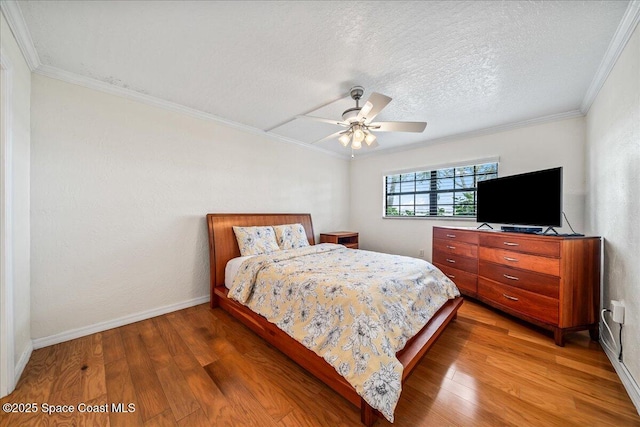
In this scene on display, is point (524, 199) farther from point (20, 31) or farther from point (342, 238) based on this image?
point (20, 31)

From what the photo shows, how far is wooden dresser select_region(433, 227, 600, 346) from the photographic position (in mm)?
2039

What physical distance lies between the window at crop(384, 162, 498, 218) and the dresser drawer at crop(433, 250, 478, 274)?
3.04ft

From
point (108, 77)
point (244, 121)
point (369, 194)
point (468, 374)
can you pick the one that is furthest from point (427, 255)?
point (108, 77)

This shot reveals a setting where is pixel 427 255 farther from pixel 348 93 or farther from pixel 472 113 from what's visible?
pixel 348 93

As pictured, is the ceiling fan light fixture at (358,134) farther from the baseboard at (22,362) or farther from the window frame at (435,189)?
the baseboard at (22,362)

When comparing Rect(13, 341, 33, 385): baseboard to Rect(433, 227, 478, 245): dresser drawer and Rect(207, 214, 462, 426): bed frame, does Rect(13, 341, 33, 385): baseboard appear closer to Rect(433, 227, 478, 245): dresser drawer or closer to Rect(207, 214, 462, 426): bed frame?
Rect(207, 214, 462, 426): bed frame

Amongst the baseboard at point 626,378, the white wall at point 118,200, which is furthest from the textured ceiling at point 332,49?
the baseboard at point 626,378

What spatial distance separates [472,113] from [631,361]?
2587 millimetres

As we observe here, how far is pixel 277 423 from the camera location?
1287 millimetres

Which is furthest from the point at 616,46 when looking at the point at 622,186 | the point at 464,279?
the point at 464,279

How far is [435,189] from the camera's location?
4.06m

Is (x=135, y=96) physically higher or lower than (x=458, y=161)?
higher

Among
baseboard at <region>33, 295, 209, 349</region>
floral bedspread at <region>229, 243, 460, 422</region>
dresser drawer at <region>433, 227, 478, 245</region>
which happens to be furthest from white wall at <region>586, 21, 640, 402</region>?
baseboard at <region>33, 295, 209, 349</region>

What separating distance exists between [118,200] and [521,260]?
4111 mm
